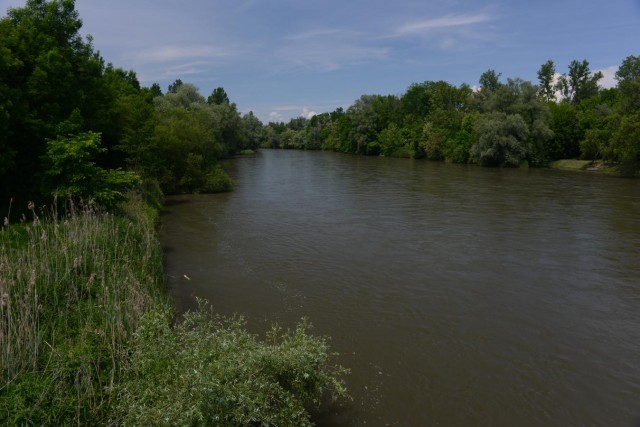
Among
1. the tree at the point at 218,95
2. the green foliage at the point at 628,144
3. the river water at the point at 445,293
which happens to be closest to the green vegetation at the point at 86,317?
the river water at the point at 445,293

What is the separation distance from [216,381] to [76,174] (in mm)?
13505

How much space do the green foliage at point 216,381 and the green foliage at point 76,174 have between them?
10587 mm

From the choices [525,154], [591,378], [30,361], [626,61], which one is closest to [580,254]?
[591,378]

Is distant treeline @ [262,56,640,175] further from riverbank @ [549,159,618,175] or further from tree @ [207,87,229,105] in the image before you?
tree @ [207,87,229,105]

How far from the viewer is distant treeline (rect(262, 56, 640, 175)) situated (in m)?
50.7

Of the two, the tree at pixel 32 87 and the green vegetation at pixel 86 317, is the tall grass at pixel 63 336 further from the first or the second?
the tree at pixel 32 87

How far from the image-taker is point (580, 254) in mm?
18938

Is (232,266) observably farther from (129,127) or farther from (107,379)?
(129,127)

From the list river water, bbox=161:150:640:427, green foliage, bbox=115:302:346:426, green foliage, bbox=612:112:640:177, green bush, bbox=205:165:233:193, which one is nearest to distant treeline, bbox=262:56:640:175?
green foliage, bbox=612:112:640:177

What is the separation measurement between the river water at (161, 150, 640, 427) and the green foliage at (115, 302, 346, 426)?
61.7 inches

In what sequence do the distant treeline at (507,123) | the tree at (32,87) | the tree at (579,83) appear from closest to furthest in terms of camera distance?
the tree at (32,87), the distant treeline at (507,123), the tree at (579,83)

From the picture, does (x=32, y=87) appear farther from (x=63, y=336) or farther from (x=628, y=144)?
(x=628, y=144)

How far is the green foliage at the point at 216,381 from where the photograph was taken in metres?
6.06

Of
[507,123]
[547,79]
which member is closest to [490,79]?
[547,79]
